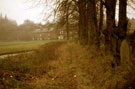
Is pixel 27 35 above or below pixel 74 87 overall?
above

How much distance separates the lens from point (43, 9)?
7.39 metres

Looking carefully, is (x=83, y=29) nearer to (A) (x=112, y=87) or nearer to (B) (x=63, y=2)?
(B) (x=63, y=2)

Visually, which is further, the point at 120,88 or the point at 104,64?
the point at 104,64

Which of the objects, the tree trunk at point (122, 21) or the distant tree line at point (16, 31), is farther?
the distant tree line at point (16, 31)

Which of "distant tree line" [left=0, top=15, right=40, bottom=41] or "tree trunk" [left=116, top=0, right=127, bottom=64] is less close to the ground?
"distant tree line" [left=0, top=15, right=40, bottom=41]

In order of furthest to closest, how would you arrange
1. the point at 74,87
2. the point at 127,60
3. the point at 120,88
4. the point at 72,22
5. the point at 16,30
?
1. the point at 16,30
2. the point at 72,22
3. the point at 74,87
4. the point at 127,60
5. the point at 120,88

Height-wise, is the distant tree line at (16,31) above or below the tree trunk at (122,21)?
above

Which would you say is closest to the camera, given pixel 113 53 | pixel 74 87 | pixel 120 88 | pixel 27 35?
pixel 120 88

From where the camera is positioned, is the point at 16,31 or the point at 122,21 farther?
the point at 16,31

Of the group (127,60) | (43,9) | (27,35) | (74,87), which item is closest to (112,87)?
(127,60)

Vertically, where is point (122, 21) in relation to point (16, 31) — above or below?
below

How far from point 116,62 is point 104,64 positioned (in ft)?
2.17

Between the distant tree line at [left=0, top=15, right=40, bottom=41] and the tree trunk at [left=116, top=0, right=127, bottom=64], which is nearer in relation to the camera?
the tree trunk at [left=116, top=0, right=127, bottom=64]

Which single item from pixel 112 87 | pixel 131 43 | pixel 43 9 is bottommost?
pixel 112 87
